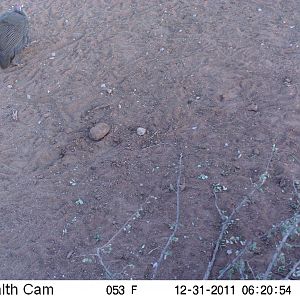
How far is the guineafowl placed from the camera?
5.92 metres

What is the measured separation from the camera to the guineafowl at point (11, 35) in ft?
19.4

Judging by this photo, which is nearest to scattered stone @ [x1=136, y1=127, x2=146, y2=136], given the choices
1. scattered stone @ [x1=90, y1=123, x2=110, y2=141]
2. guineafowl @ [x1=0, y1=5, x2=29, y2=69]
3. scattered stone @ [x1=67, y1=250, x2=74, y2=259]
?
scattered stone @ [x1=90, y1=123, x2=110, y2=141]

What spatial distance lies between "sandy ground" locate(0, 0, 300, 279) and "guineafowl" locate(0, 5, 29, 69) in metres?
0.16

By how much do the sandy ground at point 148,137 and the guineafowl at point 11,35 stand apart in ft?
0.52

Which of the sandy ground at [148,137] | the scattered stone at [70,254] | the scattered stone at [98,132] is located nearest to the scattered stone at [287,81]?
the sandy ground at [148,137]

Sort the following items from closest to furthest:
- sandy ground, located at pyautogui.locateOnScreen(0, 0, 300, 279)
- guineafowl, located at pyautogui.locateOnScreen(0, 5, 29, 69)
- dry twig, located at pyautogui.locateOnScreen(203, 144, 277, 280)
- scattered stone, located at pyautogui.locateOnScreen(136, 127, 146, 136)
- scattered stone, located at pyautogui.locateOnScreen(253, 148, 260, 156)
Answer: dry twig, located at pyautogui.locateOnScreen(203, 144, 277, 280) → sandy ground, located at pyautogui.locateOnScreen(0, 0, 300, 279) → scattered stone, located at pyautogui.locateOnScreen(253, 148, 260, 156) → scattered stone, located at pyautogui.locateOnScreen(136, 127, 146, 136) → guineafowl, located at pyautogui.locateOnScreen(0, 5, 29, 69)

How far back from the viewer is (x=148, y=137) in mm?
4594

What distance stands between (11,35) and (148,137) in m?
2.55

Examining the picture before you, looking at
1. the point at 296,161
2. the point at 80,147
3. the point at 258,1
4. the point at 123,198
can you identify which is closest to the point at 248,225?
the point at 296,161

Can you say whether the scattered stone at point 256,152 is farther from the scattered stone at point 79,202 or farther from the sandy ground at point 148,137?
the scattered stone at point 79,202

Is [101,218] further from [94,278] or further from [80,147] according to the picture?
[80,147]

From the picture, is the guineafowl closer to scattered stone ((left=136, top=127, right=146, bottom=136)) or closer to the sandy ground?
A: the sandy ground

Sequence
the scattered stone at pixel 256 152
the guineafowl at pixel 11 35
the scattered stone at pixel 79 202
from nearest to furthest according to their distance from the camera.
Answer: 1. the scattered stone at pixel 79 202
2. the scattered stone at pixel 256 152
3. the guineafowl at pixel 11 35
